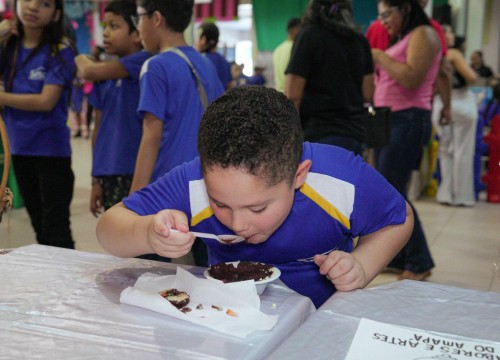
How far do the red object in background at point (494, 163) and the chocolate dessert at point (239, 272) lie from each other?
395cm

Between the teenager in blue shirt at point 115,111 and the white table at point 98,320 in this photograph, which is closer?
the white table at point 98,320

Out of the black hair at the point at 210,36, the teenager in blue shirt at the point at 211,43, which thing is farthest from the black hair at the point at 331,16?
the black hair at the point at 210,36

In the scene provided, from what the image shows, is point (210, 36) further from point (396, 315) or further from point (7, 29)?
point (396, 315)

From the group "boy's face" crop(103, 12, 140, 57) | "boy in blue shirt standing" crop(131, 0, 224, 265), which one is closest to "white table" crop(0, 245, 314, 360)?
"boy in blue shirt standing" crop(131, 0, 224, 265)

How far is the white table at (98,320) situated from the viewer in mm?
719

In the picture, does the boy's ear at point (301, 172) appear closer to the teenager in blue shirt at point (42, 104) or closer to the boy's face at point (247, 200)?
the boy's face at point (247, 200)

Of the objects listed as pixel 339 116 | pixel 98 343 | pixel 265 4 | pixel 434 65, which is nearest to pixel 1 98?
pixel 339 116

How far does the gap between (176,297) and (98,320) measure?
0.12m

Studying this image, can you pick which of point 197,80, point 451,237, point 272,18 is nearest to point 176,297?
point 197,80

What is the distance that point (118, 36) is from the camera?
2.34 m

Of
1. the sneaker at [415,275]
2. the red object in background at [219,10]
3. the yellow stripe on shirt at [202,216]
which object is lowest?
the sneaker at [415,275]

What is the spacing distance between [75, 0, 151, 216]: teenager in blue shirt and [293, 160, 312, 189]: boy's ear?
4.21 feet

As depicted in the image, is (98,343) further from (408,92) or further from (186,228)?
(408,92)

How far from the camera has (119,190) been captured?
7.36 ft
